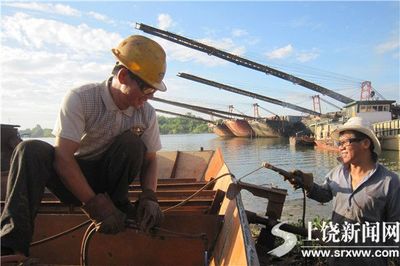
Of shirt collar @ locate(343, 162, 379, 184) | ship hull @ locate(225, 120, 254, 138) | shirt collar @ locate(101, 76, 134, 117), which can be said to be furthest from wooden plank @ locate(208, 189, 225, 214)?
ship hull @ locate(225, 120, 254, 138)

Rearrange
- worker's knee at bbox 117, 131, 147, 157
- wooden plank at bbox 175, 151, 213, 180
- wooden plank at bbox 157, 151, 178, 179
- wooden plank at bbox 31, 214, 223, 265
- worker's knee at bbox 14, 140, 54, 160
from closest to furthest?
worker's knee at bbox 14, 140, 54, 160 → worker's knee at bbox 117, 131, 147, 157 → wooden plank at bbox 31, 214, 223, 265 → wooden plank at bbox 175, 151, 213, 180 → wooden plank at bbox 157, 151, 178, 179

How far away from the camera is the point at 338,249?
3453 millimetres

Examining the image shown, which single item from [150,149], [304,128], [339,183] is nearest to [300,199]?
[339,183]

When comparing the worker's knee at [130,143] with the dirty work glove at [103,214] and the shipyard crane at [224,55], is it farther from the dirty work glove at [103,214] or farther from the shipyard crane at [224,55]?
the shipyard crane at [224,55]

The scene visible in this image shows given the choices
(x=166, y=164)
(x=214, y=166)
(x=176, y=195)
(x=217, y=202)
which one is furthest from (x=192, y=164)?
(x=217, y=202)

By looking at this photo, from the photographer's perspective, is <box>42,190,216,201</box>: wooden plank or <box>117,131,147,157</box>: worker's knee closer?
<box>117,131,147,157</box>: worker's knee

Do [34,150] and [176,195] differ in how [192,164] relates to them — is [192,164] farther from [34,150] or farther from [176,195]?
[34,150]

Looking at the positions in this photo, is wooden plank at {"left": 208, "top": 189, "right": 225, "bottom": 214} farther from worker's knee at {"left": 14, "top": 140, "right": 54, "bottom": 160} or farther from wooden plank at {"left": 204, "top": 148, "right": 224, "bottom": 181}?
wooden plank at {"left": 204, "top": 148, "right": 224, "bottom": 181}

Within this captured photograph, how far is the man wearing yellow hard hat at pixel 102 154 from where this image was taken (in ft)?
7.51

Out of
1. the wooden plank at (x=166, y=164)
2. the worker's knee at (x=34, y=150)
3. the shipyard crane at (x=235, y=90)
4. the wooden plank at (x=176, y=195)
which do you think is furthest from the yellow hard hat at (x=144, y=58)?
the shipyard crane at (x=235, y=90)

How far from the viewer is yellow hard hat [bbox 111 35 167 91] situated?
259cm

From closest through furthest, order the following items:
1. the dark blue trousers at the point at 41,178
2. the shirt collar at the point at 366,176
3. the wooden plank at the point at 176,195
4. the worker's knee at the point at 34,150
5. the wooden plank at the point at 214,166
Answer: the dark blue trousers at the point at 41,178, the worker's knee at the point at 34,150, the shirt collar at the point at 366,176, the wooden plank at the point at 176,195, the wooden plank at the point at 214,166

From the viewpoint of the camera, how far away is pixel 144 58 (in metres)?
2.62

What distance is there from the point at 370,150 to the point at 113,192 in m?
2.29
